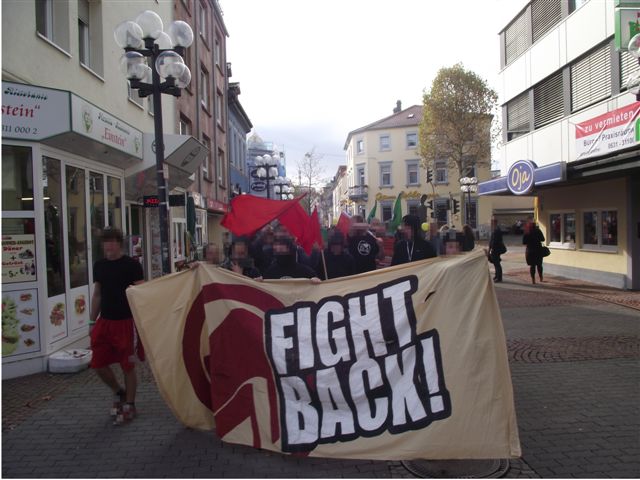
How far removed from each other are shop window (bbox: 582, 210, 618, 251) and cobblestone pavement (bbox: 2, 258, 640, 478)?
736cm

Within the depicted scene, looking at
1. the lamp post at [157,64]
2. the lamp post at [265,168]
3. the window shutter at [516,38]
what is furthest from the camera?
the lamp post at [265,168]

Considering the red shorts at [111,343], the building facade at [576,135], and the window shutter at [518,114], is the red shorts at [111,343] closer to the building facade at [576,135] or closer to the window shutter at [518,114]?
the building facade at [576,135]

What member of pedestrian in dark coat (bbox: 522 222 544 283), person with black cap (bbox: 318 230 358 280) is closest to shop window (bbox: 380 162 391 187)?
pedestrian in dark coat (bbox: 522 222 544 283)

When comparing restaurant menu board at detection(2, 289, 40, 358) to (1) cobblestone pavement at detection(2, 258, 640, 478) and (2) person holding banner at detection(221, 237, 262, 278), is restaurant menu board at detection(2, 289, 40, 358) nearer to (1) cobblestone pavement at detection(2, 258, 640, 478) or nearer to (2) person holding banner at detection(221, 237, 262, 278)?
(1) cobblestone pavement at detection(2, 258, 640, 478)

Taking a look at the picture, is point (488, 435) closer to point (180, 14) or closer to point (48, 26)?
point (48, 26)

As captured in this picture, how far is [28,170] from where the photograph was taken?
6668 mm

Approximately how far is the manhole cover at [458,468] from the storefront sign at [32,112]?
579 centimetres

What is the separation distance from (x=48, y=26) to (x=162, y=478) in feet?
25.6

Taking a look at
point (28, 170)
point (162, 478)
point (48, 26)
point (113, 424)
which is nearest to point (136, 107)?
point (48, 26)

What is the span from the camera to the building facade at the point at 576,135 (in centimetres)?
1222

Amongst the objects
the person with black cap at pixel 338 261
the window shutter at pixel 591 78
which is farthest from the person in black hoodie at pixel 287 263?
the window shutter at pixel 591 78

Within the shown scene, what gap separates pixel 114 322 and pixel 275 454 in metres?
2.05

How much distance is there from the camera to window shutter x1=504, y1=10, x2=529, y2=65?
59.3 ft

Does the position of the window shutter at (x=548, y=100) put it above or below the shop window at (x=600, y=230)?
above
